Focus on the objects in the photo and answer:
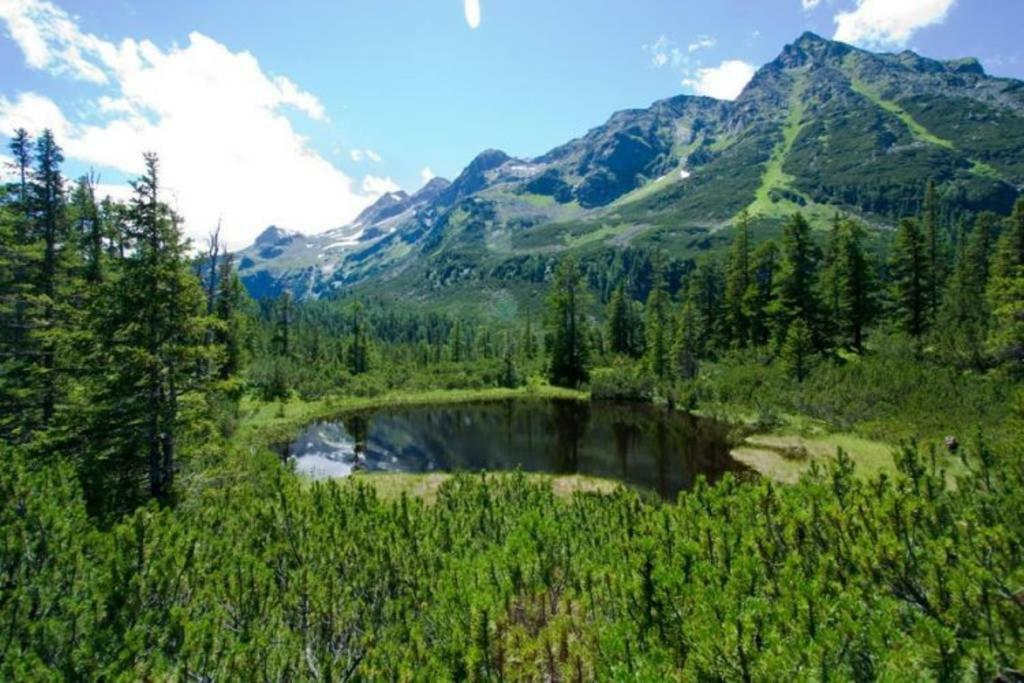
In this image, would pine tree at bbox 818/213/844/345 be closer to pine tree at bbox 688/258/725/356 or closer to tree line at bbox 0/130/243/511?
pine tree at bbox 688/258/725/356

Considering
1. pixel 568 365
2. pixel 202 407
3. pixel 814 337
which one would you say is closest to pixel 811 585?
pixel 202 407

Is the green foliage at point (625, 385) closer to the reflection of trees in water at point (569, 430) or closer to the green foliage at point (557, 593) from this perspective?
the reflection of trees in water at point (569, 430)

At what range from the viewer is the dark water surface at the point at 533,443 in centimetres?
3108

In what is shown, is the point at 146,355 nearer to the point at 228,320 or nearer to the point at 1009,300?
the point at 228,320

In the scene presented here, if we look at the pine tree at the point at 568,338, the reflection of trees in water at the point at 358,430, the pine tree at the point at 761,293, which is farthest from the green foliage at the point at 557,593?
the pine tree at the point at 568,338

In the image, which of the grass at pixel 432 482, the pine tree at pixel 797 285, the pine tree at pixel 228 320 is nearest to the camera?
the grass at pixel 432 482

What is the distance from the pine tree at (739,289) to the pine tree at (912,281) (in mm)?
14241

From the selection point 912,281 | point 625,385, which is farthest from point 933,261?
point 625,385

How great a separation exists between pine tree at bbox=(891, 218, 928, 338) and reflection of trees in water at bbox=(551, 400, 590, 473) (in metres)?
29.1

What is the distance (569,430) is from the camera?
42.2 meters

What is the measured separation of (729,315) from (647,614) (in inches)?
2421

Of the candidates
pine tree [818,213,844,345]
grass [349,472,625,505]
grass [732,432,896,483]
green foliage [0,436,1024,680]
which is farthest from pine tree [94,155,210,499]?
pine tree [818,213,844,345]

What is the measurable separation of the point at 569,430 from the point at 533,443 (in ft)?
15.5

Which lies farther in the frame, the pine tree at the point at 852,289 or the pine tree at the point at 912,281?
the pine tree at the point at 852,289
